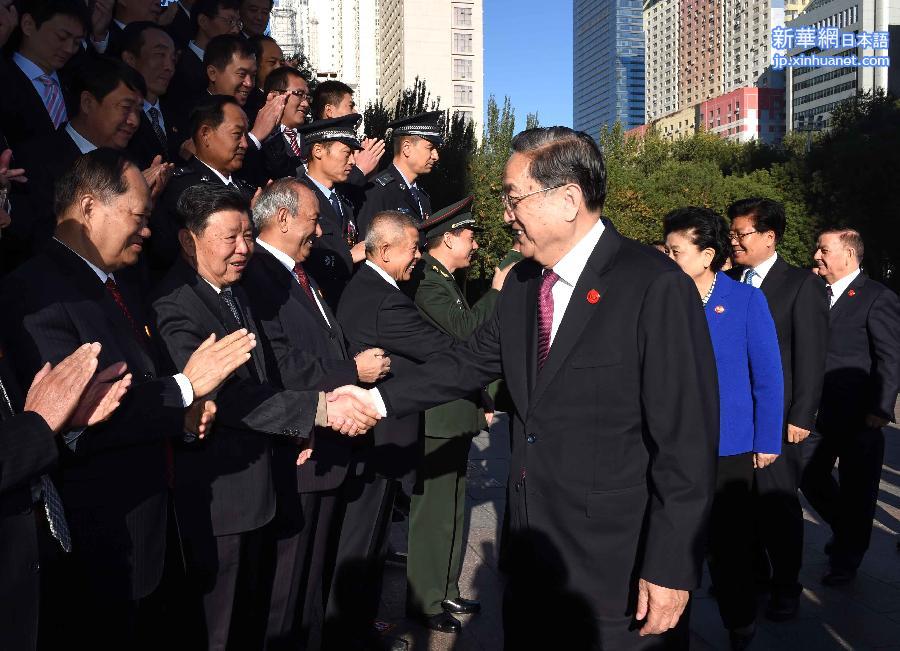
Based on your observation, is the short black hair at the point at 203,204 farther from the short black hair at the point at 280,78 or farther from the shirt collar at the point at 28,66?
the short black hair at the point at 280,78

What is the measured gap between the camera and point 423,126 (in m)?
6.34

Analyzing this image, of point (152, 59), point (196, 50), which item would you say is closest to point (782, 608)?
point (152, 59)

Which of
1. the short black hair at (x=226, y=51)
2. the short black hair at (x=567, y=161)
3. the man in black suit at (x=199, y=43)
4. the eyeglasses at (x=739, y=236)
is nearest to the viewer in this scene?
the short black hair at (x=567, y=161)

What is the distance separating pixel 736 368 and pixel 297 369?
223 cm

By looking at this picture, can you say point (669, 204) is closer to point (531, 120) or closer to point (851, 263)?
point (531, 120)

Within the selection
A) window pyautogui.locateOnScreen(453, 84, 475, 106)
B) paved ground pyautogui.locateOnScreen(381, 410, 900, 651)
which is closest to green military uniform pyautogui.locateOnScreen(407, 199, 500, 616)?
paved ground pyautogui.locateOnScreen(381, 410, 900, 651)

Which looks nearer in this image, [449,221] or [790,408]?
[790,408]

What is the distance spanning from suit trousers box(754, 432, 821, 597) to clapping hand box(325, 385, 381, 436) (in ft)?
8.10

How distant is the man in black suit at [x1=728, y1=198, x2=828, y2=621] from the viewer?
487 cm

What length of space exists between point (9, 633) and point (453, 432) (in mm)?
3022

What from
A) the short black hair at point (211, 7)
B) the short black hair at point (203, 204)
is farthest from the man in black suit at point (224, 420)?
the short black hair at point (211, 7)

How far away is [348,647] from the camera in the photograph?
4.34 meters

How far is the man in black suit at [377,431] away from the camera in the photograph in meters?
4.39

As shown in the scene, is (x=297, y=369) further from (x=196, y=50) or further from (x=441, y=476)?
(x=196, y=50)
